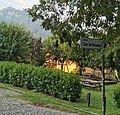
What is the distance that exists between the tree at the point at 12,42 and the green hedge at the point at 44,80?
10.8 m

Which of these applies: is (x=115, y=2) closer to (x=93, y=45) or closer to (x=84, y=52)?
(x=93, y=45)

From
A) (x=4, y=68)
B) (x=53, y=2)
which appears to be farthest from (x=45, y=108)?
(x=4, y=68)

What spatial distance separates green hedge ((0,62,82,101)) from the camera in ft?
45.6

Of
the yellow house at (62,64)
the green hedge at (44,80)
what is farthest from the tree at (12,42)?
the green hedge at (44,80)

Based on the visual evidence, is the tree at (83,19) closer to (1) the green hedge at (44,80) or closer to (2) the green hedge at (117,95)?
(2) the green hedge at (117,95)

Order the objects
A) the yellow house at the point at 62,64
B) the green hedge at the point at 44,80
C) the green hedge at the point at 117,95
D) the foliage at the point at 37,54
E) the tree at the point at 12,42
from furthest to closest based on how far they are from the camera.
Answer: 1. the yellow house at the point at 62,64
2. the foliage at the point at 37,54
3. the tree at the point at 12,42
4. the green hedge at the point at 44,80
5. the green hedge at the point at 117,95

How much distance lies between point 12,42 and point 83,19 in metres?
24.3

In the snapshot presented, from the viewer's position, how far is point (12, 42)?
3028cm

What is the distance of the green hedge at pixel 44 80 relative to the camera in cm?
1391

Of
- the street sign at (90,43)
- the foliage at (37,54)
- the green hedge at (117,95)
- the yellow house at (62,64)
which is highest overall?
the foliage at (37,54)

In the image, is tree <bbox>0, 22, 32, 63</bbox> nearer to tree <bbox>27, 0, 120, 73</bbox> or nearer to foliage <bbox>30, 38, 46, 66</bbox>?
foliage <bbox>30, 38, 46, 66</bbox>

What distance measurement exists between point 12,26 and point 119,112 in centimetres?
2241

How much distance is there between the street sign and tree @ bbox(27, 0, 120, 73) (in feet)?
0.43

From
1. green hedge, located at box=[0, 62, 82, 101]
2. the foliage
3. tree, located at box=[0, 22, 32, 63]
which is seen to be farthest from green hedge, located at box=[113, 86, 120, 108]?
the foliage
